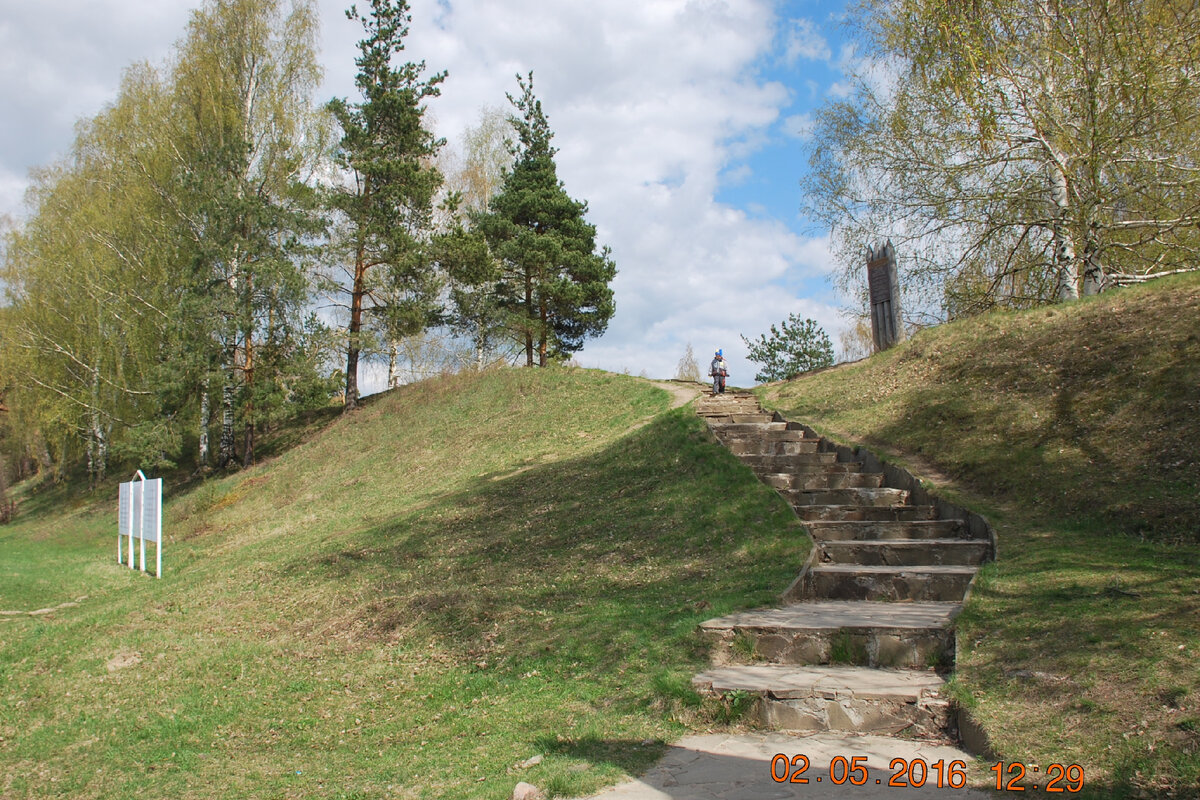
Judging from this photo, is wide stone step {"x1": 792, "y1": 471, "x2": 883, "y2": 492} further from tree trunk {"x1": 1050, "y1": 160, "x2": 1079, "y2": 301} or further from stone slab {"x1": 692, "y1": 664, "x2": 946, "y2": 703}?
stone slab {"x1": 692, "y1": 664, "x2": 946, "y2": 703}

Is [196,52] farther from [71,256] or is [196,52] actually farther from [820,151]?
[820,151]

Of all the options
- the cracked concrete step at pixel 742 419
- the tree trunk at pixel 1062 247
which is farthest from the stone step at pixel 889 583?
the cracked concrete step at pixel 742 419

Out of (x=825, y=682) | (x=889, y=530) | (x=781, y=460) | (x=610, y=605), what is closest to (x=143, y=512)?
(x=610, y=605)

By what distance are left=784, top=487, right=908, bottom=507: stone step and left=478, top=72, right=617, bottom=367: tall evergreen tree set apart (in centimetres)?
1641

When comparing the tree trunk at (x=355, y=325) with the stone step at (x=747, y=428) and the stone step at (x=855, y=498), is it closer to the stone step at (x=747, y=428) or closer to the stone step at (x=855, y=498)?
the stone step at (x=747, y=428)

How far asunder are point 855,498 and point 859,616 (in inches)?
139

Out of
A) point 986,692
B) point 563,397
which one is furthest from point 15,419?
point 986,692

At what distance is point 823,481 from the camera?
9680 mm

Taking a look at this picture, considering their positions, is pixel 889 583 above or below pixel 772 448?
below

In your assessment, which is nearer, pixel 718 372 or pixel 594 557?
pixel 594 557

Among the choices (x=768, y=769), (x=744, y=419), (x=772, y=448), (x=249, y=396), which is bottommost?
(x=768, y=769)
